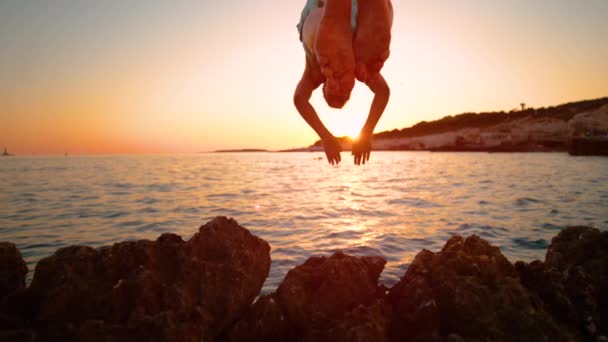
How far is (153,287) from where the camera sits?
12.5ft

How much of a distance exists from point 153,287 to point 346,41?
334 cm

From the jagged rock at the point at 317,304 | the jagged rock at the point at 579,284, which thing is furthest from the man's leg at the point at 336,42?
the jagged rock at the point at 579,284

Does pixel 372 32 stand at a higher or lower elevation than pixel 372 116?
higher

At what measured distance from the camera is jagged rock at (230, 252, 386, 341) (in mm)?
3525

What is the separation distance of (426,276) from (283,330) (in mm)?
1902

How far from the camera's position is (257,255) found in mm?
4777

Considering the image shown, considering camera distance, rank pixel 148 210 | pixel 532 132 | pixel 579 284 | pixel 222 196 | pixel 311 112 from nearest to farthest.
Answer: pixel 311 112, pixel 579 284, pixel 148 210, pixel 222 196, pixel 532 132

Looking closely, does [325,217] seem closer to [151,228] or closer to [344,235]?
[344,235]

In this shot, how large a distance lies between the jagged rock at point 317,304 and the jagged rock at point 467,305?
0.40 metres

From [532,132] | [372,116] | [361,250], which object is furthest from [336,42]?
[532,132]

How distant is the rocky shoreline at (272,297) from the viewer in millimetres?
3393

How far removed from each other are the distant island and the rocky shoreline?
209 feet

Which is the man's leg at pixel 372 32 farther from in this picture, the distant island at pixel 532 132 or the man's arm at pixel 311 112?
the distant island at pixel 532 132

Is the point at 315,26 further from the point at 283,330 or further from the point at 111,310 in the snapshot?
the point at 111,310
